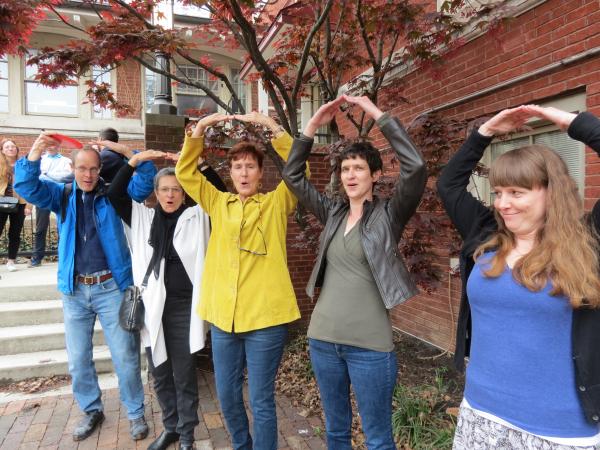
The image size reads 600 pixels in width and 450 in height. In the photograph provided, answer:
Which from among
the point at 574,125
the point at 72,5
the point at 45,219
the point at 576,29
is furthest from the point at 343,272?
the point at 72,5

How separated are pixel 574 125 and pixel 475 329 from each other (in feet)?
2.79

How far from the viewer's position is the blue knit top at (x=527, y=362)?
137cm

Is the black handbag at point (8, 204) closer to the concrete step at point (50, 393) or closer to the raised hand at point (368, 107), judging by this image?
the concrete step at point (50, 393)

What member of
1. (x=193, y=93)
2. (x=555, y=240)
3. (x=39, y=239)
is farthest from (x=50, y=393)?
(x=193, y=93)

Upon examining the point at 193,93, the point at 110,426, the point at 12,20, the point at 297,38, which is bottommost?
the point at 110,426

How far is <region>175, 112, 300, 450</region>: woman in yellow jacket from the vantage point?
233 cm

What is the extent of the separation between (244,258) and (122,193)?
4.09 feet

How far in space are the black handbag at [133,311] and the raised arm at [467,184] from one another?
6.97ft

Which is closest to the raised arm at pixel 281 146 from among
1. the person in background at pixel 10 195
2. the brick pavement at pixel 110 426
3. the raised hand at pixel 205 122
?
the raised hand at pixel 205 122

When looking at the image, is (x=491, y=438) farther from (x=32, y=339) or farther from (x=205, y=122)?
(x=32, y=339)

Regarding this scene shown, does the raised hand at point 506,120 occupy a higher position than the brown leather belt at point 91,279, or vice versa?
the raised hand at point 506,120

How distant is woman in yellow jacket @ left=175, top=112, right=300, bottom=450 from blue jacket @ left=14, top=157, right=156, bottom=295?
2.14 ft

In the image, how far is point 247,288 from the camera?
2348 millimetres

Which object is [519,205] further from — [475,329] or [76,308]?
[76,308]
